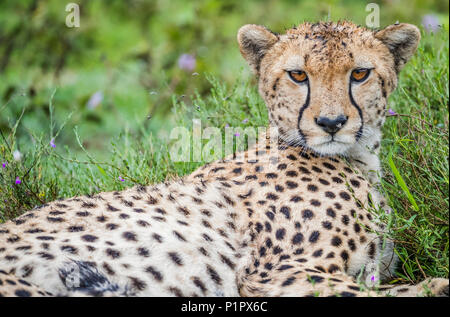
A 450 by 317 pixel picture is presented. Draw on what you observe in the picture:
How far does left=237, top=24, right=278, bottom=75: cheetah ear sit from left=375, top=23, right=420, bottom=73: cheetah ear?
0.47 m

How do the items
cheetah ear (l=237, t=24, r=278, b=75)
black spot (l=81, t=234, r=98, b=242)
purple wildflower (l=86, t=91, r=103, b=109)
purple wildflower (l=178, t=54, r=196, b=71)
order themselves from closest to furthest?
black spot (l=81, t=234, r=98, b=242), cheetah ear (l=237, t=24, r=278, b=75), purple wildflower (l=86, t=91, r=103, b=109), purple wildflower (l=178, t=54, r=196, b=71)

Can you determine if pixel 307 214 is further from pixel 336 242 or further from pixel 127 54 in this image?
pixel 127 54

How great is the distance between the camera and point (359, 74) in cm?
251

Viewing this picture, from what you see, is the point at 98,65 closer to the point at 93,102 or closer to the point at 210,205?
the point at 93,102

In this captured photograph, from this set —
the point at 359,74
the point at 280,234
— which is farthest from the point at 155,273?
the point at 359,74

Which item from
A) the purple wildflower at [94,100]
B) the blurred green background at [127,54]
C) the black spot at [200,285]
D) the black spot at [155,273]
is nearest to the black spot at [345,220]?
the black spot at [200,285]

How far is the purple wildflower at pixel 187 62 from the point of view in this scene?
4734 mm

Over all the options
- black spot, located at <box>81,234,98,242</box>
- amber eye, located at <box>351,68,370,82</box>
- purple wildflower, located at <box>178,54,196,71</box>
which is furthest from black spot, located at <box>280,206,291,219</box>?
purple wildflower, located at <box>178,54,196,71</box>

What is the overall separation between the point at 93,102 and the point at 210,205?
2.25 metres

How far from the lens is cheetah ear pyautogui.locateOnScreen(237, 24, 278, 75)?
272cm

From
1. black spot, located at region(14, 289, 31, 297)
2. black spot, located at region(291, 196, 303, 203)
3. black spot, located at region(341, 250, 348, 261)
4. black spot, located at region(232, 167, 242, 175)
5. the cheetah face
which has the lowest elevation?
black spot, located at region(14, 289, 31, 297)

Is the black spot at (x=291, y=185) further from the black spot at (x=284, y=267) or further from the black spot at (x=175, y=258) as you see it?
the black spot at (x=175, y=258)

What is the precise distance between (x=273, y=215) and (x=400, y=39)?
0.98 metres

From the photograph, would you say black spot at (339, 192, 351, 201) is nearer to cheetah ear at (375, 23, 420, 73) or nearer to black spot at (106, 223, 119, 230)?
cheetah ear at (375, 23, 420, 73)
